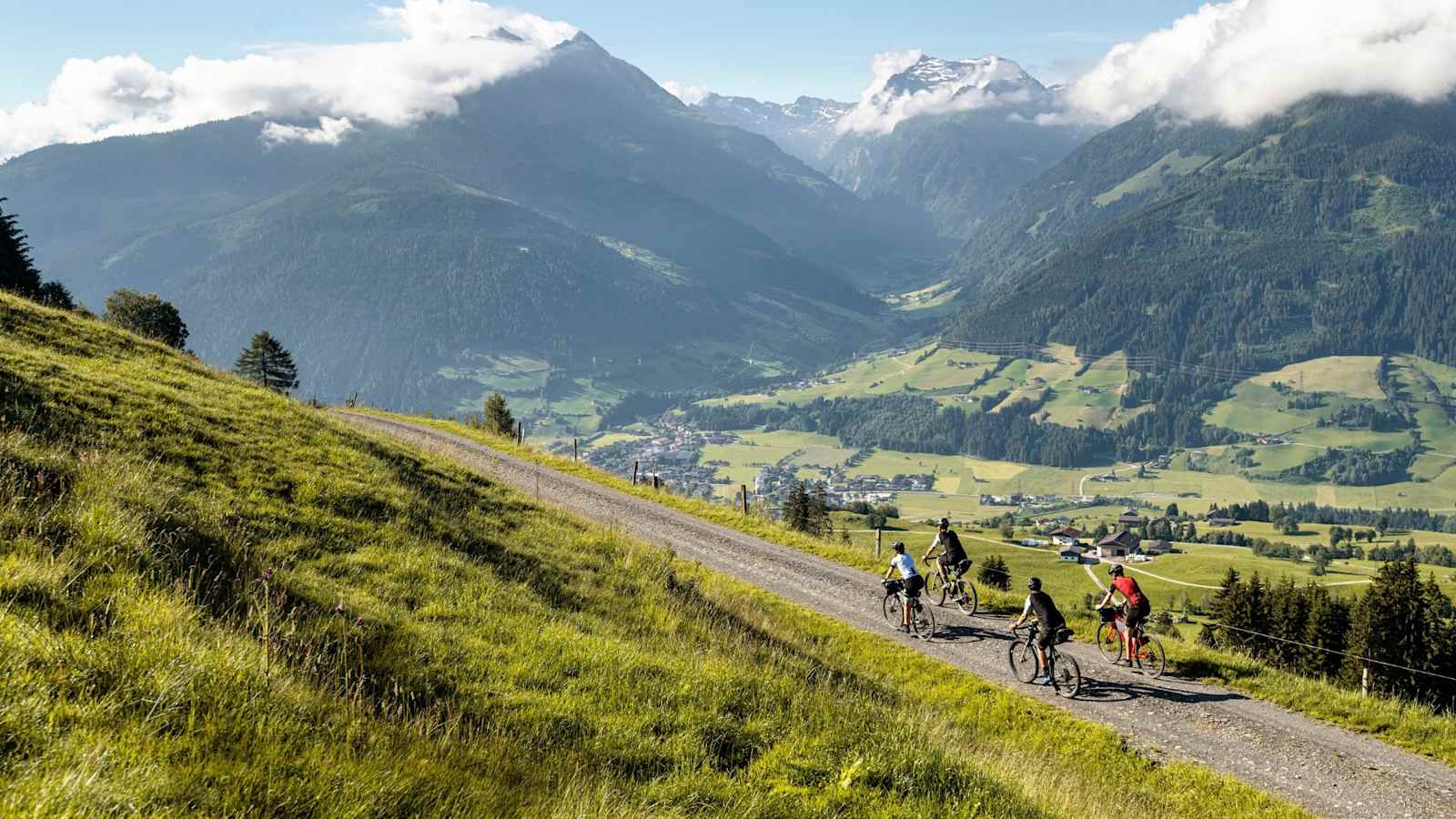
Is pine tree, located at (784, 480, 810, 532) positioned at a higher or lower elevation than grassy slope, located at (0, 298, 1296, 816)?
lower

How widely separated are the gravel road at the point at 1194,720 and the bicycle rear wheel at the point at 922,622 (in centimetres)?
41

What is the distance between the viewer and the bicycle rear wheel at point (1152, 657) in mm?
19094

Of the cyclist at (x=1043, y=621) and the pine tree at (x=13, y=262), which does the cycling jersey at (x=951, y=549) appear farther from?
the pine tree at (x=13, y=262)

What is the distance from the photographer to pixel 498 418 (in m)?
57.9

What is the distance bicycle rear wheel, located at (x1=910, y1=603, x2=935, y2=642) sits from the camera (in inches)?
843

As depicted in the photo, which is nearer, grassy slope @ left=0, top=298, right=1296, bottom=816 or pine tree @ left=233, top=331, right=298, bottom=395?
grassy slope @ left=0, top=298, right=1296, bottom=816

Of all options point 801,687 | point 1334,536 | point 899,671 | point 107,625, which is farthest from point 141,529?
point 1334,536

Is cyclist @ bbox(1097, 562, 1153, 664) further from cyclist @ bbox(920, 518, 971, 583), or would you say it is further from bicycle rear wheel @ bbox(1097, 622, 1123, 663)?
cyclist @ bbox(920, 518, 971, 583)

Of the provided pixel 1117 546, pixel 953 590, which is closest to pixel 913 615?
pixel 953 590

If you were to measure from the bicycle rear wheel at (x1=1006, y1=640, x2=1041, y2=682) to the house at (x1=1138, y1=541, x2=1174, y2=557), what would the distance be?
566 ft

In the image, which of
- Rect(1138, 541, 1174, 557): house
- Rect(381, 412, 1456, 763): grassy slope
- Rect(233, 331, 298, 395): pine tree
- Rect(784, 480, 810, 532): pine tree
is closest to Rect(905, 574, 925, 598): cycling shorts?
Rect(381, 412, 1456, 763): grassy slope

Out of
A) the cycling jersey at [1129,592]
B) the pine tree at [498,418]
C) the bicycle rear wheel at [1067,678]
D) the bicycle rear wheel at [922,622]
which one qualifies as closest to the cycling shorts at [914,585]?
the bicycle rear wheel at [922,622]

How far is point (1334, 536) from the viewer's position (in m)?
184

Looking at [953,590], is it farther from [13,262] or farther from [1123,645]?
[13,262]
